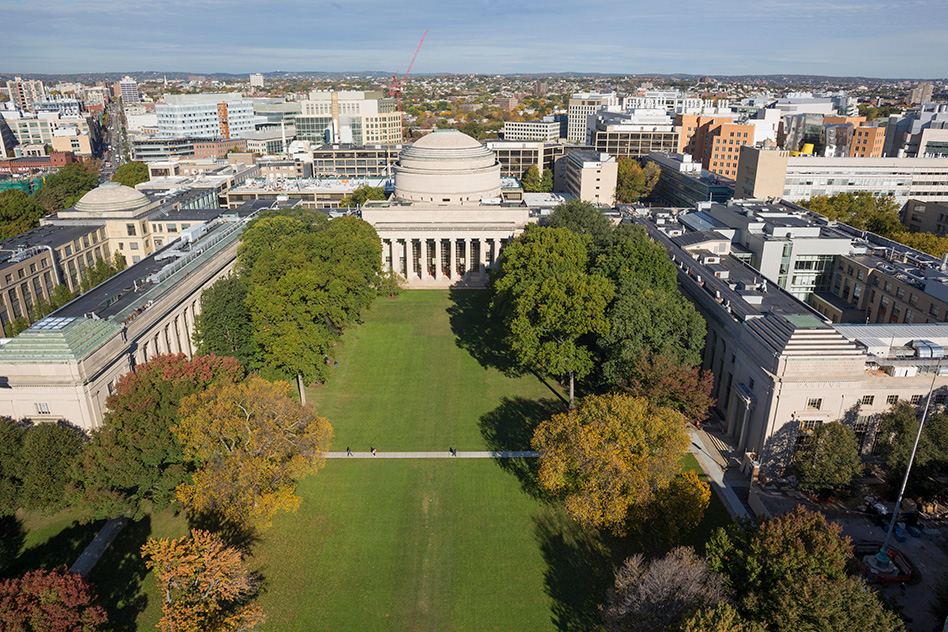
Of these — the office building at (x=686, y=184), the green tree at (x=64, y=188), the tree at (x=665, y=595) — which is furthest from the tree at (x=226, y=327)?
the green tree at (x=64, y=188)

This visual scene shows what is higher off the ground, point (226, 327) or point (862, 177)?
point (862, 177)

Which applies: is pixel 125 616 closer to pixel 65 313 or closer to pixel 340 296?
pixel 65 313

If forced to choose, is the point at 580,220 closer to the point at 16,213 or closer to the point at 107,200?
the point at 107,200

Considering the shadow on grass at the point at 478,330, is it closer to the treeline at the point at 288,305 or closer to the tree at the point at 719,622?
the treeline at the point at 288,305

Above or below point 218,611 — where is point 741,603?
above

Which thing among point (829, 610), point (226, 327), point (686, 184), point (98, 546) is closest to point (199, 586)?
point (98, 546)

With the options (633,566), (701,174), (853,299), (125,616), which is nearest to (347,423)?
(125,616)
